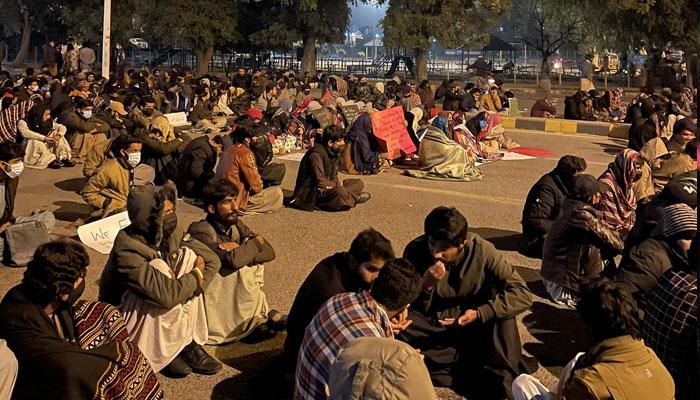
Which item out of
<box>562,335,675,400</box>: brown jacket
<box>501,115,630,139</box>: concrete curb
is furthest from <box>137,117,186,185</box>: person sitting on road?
<box>501,115,630,139</box>: concrete curb

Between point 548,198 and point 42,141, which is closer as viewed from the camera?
point 548,198

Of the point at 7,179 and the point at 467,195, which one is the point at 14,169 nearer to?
the point at 7,179

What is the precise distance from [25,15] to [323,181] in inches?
1479

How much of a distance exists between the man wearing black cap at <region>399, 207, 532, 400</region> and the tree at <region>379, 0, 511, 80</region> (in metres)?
28.3

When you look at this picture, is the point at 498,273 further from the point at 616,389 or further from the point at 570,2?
the point at 570,2

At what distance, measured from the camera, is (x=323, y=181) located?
10.2 meters

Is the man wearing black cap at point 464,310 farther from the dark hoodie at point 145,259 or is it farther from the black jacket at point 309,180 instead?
the black jacket at point 309,180

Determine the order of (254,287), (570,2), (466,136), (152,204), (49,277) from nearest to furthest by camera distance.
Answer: (49,277), (152,204), (254,287), (466,136), (570,2)

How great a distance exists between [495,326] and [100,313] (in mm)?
2184

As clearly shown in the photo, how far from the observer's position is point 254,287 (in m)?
5.87

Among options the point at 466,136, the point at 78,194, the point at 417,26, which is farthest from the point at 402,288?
the point at 417,26

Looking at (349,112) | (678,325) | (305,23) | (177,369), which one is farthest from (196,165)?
(305,23)

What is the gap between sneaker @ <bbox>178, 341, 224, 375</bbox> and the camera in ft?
17.4

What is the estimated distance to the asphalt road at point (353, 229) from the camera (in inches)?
214
